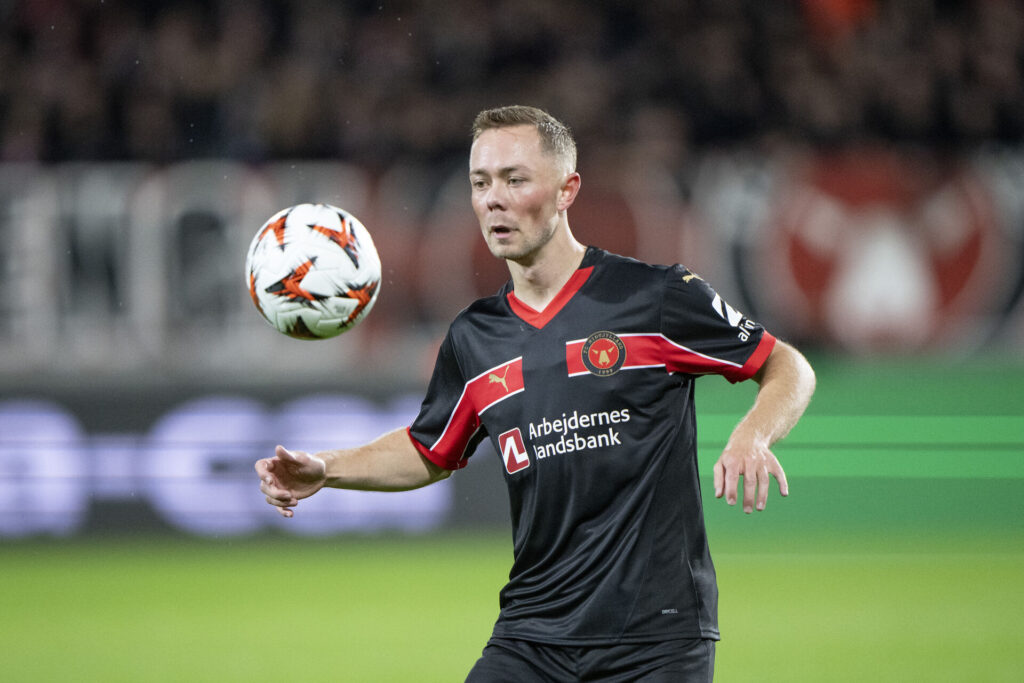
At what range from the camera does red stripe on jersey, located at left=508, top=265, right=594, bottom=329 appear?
4488mm

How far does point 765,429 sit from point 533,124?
4.10 ft

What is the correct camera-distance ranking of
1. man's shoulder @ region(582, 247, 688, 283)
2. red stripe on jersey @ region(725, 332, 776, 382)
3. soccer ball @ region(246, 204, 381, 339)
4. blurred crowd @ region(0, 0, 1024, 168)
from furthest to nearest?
blurred crowd @ region(0, 0, 1024, 168) < soccer ball @ region(246, 204, 381, 339) < man's shoulder @ region(582, 247, 688, 283) < red stripe on jersey @ region(725, 332, 776, 382)

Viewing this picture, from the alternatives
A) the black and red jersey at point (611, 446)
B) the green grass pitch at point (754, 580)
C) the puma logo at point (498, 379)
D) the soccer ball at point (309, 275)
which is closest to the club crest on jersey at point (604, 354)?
the black and red jersey at point (611, 446)

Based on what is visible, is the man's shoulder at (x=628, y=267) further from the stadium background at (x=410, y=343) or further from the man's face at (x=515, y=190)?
the stadium background at (x=410, y=343)

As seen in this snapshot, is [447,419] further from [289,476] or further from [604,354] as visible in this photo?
[604,354]

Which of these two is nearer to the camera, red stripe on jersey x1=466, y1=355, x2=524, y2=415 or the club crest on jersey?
the club crest on jersey

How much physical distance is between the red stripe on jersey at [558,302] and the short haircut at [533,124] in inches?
14.0

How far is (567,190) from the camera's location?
4582mm

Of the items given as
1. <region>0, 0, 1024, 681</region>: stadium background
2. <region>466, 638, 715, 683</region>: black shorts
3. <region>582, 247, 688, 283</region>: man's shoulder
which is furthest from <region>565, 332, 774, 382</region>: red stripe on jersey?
<region>0, 0, 1024, 681</region>: stadium background

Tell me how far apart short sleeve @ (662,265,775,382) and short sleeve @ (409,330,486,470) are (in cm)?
77

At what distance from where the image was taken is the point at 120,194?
1189 cm

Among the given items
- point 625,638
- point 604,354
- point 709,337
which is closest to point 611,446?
point 604,354

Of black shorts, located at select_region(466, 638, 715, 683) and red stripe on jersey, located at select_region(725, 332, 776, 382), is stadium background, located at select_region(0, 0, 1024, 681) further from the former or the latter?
red stripe on jersey, located at select_region(725, 332, 776, 382)

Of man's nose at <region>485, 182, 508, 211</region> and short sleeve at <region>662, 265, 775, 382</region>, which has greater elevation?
man's nose at <region>485, 182, 508, 211</region>
